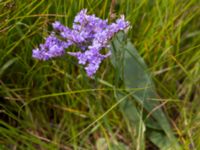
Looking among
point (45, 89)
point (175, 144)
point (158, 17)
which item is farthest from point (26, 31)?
point (175, 144)

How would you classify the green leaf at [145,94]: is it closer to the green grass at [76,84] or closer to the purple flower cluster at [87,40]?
the green grass at [76,84]

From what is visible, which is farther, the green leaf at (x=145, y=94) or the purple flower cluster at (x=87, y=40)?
the green leaf at (x=145, y=94)

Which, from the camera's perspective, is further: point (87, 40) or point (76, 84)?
point (76, 84)

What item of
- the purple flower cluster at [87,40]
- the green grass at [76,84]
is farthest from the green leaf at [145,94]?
the purple flower cluster at [87,40]

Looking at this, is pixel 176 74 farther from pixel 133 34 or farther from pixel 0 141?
pixel 0 141

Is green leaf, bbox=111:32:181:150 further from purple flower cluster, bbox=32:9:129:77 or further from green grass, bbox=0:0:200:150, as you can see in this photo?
purple flower cluster, bbox=32:9:129:77

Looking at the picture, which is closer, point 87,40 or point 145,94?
point 87,40
